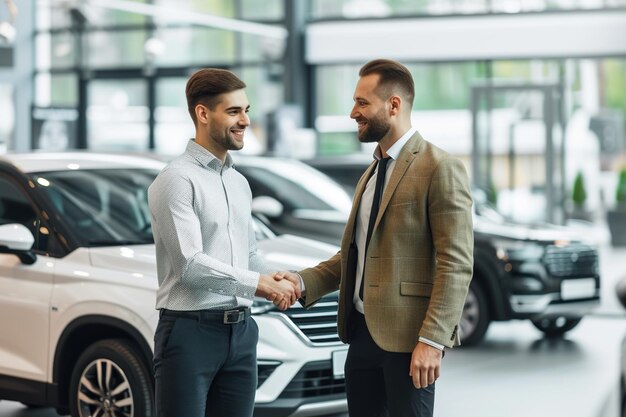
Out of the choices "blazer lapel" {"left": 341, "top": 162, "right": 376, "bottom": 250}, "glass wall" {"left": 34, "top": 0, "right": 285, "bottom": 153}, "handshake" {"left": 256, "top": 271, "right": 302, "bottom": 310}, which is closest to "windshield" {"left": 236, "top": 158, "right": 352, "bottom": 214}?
"handshake" {"left": 256, "top": 271, "right": 302, "bottom": 310}

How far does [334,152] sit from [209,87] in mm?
18046

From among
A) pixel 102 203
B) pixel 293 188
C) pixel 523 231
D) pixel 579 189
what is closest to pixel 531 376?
pixel 523 231

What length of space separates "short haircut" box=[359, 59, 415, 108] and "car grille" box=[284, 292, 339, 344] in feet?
7.19

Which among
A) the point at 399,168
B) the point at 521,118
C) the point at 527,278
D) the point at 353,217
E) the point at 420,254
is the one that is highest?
the point at 521,118

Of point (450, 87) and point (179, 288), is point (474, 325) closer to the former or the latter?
point (179, 288)

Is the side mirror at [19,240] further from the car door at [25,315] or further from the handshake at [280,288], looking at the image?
the handshake at [280,288]

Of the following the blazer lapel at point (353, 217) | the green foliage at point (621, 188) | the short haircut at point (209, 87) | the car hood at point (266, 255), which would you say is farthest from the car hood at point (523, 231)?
the green foliage at point (621, 188)

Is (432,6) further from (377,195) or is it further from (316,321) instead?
(377,195)

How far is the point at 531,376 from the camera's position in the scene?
341 inches

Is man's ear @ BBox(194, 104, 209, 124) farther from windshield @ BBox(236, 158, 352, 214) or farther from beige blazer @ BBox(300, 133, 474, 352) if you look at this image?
windshield @ BBox(236, 158, 352, 214)

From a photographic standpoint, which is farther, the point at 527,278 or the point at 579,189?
the point at 579,189

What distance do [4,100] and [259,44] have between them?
5649 mm

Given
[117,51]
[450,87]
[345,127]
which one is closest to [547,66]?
[450,87]

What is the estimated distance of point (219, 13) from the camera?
2294cm
